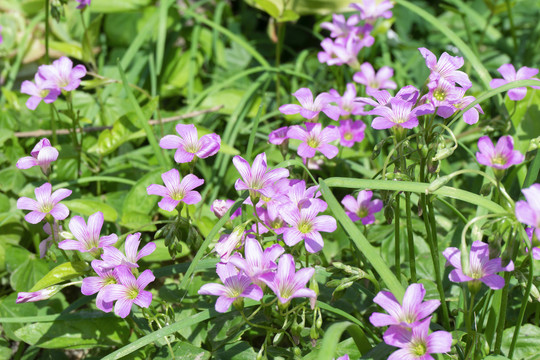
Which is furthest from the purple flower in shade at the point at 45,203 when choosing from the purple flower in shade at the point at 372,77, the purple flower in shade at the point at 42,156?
the purple flower in shade at the point at 372,77

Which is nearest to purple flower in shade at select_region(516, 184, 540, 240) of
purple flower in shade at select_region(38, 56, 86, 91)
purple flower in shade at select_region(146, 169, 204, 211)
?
purple flower in shade at select_region(146, 169, 204, 211)

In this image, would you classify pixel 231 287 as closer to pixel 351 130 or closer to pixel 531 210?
Answer: pixel 531 210

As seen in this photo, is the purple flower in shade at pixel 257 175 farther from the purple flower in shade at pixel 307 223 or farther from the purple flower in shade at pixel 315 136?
the purple flower in shade at pixel 315 136

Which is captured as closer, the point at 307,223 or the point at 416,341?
the point at 416,341

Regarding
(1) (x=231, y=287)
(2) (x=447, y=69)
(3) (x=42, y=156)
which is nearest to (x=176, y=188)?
(1) (x=231, y=287)

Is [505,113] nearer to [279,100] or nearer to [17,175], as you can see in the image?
[279,100]

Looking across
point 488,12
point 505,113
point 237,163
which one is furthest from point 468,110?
point 488,12

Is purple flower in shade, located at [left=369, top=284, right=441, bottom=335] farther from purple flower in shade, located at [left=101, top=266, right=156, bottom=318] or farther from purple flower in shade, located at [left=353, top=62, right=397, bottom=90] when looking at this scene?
purple flower in shade, located at [left=353, top=62, right=397, bottom=90]
